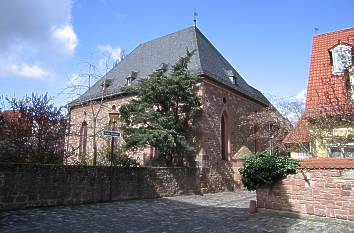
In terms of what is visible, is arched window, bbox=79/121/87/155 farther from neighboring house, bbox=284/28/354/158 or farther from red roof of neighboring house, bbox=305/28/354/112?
red roof of neighboring house, bbox=305/28/354/112

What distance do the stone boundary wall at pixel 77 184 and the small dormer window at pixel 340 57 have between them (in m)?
9.00

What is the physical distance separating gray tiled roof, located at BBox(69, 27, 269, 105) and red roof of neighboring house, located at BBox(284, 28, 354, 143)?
19.5 feet

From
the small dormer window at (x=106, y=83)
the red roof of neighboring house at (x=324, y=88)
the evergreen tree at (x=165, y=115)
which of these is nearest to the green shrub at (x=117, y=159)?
the evergreen tree at (x=165, y=115)

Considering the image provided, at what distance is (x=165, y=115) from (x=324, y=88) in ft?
26.4

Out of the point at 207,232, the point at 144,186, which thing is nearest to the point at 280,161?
the point at 207,232

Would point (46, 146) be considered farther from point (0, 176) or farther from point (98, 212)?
point (98, 212)

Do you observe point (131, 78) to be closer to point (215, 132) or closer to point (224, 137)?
point (215, 132)

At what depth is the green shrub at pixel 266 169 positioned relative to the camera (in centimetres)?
1020

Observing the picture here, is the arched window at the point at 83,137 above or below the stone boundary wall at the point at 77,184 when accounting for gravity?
above

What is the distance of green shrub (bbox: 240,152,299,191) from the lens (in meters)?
10.2

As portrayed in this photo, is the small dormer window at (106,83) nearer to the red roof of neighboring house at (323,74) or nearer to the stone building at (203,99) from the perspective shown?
the stone building at (203,99)

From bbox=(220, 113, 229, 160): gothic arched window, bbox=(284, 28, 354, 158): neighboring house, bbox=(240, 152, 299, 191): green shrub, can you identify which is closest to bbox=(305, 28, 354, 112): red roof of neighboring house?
bbox=(284, 28, 354, 158): neighboring house

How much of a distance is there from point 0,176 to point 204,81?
12622mm

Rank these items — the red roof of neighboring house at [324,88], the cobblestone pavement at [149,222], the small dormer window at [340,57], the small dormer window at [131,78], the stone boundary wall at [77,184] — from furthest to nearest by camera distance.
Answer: the small dormer window at [131,78] → the small dormer window at [340,57] → the red roof of neighboring house at [324,88] → the stone boundary wall at [77,184] → the cobblestone pavement at [149,222]
